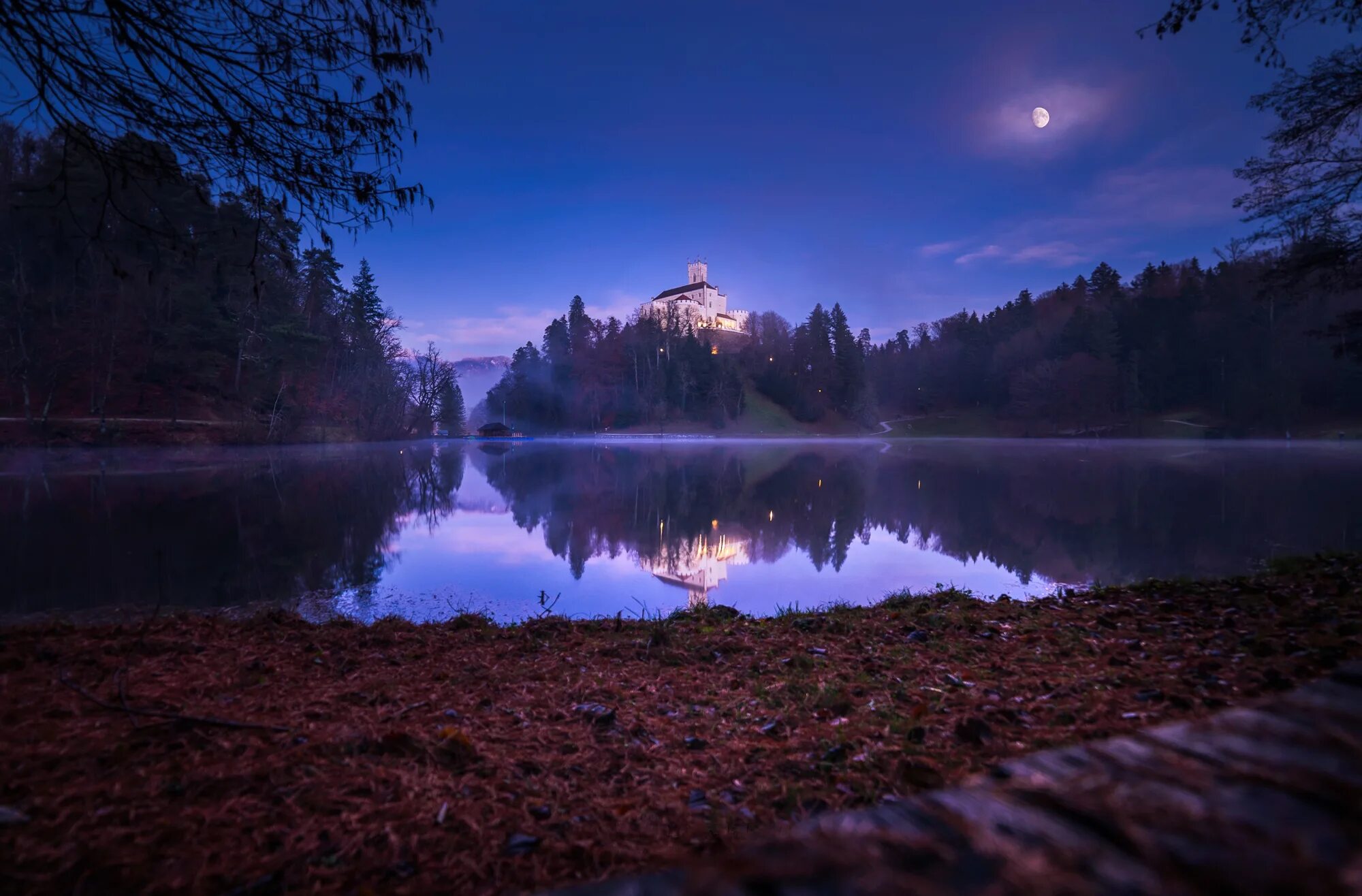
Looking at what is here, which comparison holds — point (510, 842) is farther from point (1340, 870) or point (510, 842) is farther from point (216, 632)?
point (216, 632)

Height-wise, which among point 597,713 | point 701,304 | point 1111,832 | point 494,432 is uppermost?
point 701,304

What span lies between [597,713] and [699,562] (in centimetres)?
726

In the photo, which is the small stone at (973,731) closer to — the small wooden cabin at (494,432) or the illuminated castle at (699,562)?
the illuminated castle at (699,562)

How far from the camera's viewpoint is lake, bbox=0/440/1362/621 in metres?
7.73

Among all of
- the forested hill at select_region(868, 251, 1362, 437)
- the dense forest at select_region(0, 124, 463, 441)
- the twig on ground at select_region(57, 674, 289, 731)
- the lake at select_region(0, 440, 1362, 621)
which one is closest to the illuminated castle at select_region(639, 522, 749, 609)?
the lake at select_region(0, 440, 1362, 621)

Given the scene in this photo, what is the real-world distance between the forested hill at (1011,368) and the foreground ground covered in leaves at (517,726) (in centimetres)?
6811

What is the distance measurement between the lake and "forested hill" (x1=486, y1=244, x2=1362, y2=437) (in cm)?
4396

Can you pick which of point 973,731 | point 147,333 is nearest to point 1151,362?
point 973,731

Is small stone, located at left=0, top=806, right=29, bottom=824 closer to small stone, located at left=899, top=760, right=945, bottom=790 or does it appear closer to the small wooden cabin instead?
small stone, located at left=899, top=760, right=945, bottom=790

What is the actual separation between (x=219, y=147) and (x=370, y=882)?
5.30 meters

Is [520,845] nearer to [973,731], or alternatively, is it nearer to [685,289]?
[973,731]

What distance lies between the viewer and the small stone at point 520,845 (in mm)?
1986

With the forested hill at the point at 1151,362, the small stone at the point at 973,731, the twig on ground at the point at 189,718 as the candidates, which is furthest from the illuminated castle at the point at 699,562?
the forested hill at the point at 1151,362

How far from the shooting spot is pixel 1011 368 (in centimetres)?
7800
